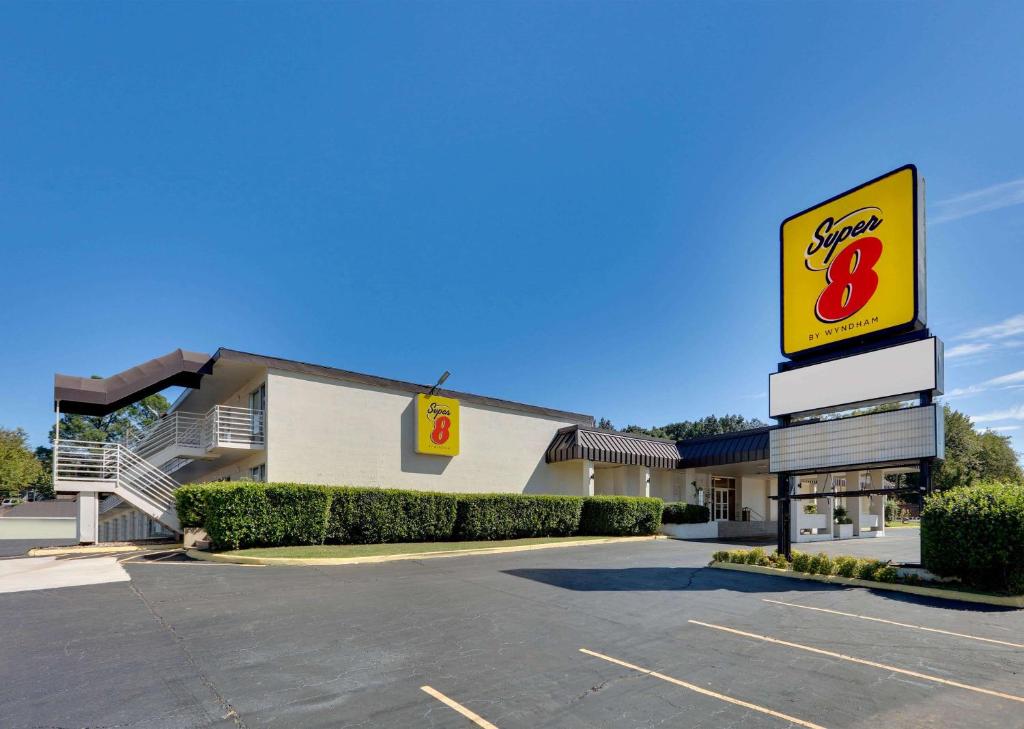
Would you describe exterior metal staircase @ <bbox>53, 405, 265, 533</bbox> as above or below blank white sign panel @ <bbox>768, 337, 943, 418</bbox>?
below

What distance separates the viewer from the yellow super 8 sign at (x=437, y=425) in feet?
75.9

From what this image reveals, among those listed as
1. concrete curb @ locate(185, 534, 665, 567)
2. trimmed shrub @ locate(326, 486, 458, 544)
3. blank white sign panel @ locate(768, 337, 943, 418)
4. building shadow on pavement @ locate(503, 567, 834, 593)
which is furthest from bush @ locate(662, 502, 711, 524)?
building shadow on pavement @ locate(503, 567, 834, 593)

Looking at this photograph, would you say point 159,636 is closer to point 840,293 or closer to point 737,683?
point 737,683

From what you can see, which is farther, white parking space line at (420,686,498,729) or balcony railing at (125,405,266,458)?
balcony railing at (125,405,266,458)

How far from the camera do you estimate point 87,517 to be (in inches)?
733

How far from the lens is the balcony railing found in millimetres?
19906

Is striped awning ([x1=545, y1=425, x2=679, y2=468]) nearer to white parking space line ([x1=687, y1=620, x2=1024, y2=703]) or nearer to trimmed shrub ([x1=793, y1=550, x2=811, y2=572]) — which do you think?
trimmed shrub ([x1=793, y1=550, x2=811, y2=572])

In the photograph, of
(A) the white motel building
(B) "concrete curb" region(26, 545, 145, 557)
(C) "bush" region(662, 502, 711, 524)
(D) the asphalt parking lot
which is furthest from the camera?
(C) "bush" region(662, 502, 711, 524)

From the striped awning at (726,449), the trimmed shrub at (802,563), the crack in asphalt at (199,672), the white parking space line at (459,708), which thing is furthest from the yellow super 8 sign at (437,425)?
the white parking space line at (459,708)

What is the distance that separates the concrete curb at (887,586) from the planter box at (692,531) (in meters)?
12.2

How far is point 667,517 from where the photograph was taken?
2705cm

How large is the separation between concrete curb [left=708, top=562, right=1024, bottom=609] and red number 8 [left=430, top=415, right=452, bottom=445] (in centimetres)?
1188

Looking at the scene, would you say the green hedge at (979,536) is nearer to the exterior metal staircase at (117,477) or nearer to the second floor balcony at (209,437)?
the second floor balcony at (209,437)

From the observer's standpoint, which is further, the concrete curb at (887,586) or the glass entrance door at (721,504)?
the glass entrance door at (721,504)
